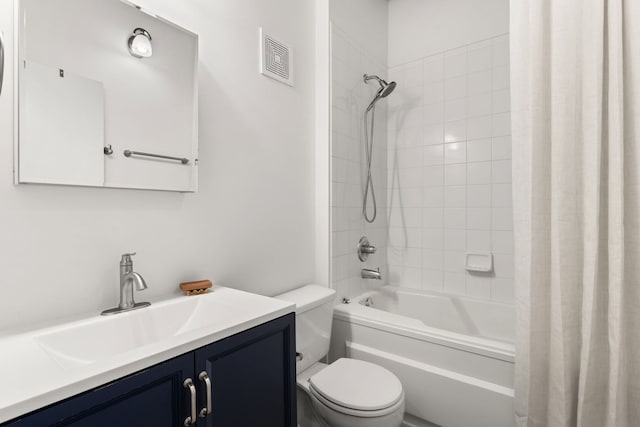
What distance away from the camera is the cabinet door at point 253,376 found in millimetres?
844

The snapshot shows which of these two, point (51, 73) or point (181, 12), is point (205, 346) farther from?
point (181, 12)

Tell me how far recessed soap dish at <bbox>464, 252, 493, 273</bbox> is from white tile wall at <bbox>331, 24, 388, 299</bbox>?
0.35m

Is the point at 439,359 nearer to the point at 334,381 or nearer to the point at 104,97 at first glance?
the point at 334,381

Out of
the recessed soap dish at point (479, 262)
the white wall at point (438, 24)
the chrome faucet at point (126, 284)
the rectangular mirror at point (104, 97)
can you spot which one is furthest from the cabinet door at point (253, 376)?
the white wall at point (438, 24)

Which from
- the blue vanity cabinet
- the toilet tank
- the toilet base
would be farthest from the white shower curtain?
the blue vanity cabinet

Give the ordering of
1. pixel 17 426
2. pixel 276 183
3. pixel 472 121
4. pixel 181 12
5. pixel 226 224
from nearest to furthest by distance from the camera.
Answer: pixel 17 426
pixel 181 12
pixel 226 224
pixel 276 183
pixel 472 121

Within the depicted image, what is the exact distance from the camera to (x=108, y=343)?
3.07 feet

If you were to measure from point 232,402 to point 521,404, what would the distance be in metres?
1.11

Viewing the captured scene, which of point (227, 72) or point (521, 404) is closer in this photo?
point (521, 404)

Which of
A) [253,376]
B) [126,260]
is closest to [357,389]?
[253,376]

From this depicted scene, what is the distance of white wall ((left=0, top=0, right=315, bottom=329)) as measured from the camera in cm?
91

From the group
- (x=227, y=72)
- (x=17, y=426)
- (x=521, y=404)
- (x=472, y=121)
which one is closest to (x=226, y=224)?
(x=227, y=72)

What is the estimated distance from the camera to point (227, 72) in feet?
4.78

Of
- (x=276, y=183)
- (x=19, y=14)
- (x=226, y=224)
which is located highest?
(x=19, y=14)
